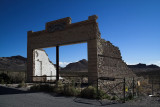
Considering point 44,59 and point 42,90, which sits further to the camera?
point 44,59

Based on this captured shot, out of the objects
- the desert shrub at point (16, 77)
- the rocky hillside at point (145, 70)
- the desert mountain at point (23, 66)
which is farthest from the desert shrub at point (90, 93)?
the desert mountain at point (23, 66)

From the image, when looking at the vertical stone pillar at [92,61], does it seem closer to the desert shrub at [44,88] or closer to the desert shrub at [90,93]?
the desert shrub at [90,93]

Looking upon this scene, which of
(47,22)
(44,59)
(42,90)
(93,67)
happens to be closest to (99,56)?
(93,67)

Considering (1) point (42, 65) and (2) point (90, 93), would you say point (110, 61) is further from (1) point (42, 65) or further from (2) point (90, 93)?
(1) point (42, 65)

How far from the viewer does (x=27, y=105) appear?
7781 mm

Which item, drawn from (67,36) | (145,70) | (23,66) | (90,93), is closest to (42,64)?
(67,36)

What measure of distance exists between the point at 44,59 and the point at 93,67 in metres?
11.1

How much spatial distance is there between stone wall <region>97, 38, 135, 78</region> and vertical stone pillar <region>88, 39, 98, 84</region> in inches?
16.5

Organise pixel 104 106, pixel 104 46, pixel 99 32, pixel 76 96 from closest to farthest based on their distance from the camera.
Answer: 1. pixel 104 106
2. pixel 76 96
3. pixel 99 32
4. pixel 104 46

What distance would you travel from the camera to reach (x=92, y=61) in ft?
44.8

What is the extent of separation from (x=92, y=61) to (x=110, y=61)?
3.12 meters

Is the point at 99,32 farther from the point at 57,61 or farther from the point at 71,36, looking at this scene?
the point at 57,61

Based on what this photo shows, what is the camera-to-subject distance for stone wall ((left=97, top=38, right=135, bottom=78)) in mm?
14116

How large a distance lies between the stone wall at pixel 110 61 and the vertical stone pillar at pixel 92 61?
420 millimetres
